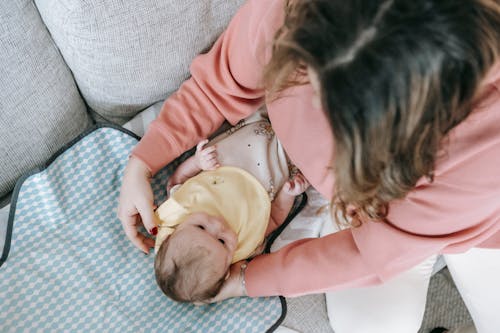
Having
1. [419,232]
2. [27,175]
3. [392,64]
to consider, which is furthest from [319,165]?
[27,175]

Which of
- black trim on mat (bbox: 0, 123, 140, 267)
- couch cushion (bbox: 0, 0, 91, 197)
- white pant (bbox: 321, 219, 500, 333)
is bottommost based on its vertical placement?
white pant (bbox: 321, 219, 500, 333)

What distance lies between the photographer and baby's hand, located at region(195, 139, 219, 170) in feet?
3.56

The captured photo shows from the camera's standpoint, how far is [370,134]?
Answer: 1.64 ft

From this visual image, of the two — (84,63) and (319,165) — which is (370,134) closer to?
(319,165)

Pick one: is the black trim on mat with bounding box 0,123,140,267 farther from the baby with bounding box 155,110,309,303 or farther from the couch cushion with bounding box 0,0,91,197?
the baby with bounding box 155,110,309,303

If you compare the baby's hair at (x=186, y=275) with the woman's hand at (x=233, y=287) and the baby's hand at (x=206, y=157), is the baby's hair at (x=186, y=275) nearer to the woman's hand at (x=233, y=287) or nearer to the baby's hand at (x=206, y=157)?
the woman's hand at (x=233, y=287)

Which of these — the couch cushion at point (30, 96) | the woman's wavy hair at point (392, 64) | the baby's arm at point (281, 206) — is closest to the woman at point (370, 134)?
the woman's wavy hair at point (392, 64)

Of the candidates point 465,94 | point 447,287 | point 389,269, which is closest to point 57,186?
point 389,269

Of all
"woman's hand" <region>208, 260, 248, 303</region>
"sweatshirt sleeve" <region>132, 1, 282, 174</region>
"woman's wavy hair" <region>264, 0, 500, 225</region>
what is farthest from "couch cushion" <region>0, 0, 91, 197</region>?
"woman's wavy hair" <region>264, 0, 500, 225</region>

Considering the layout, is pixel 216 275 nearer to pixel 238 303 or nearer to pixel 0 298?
pixel 238 303

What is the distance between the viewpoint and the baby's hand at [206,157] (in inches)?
42.7

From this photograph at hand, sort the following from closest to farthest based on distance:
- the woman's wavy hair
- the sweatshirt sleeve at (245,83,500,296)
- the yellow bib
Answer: the woman's wavy hair, the sweatshirt sleeve at (245,83,500,296), the yellow bib

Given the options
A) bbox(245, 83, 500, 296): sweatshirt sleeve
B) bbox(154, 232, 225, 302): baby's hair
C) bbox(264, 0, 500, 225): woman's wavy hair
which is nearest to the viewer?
bbox(264, 0, 500, 225): woman's wavy hair

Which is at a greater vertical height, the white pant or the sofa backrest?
the sofa backrest
